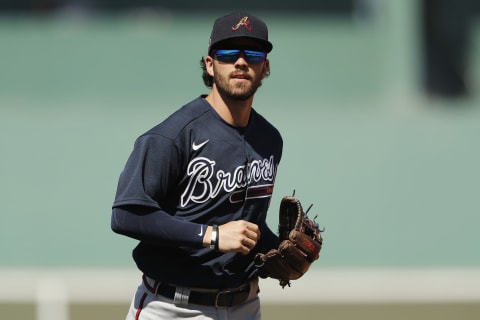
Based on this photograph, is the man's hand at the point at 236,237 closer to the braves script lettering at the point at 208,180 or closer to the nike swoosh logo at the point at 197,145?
the braves script lettering at the point at 208,180

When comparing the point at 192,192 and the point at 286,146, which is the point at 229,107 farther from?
the point at 286,146

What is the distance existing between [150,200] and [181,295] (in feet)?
1.76

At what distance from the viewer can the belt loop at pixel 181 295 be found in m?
4.67

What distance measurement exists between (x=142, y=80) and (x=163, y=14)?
1209 mm

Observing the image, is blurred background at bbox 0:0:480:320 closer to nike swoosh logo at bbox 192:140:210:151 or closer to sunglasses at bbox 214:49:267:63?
nike swoosh logo at bbox 192:140:210:151

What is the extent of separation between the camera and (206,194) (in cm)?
464

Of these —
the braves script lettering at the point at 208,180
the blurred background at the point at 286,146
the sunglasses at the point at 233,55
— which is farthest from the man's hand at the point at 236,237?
the blurred background at the point at 286,146

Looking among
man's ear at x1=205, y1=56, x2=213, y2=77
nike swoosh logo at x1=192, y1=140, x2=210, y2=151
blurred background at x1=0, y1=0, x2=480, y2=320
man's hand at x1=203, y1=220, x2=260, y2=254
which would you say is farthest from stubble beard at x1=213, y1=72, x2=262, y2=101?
blurred background at x1=0, y1=0, x2=480, y2=320

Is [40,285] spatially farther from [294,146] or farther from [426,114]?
[426,114]

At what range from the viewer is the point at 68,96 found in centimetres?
1202

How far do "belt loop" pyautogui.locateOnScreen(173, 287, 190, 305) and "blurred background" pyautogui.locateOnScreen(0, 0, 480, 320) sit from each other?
427 cm

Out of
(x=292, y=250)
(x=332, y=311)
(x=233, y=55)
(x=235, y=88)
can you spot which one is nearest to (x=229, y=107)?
(x=235, y=88)

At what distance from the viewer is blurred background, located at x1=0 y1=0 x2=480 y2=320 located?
32.4ft

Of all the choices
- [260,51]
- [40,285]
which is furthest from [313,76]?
[260,51]
